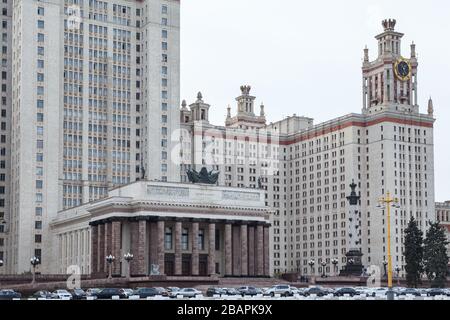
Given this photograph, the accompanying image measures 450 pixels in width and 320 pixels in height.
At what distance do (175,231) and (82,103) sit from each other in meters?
36.9

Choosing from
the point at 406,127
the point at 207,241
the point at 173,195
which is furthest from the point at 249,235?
the point at 406,127

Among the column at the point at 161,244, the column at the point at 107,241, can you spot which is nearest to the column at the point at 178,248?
the column at the point at 161,244

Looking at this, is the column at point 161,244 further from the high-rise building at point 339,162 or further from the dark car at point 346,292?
the high-rise building at point 339,162

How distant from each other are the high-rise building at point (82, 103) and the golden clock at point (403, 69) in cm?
5263

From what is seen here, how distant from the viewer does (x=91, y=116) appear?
5354 inches

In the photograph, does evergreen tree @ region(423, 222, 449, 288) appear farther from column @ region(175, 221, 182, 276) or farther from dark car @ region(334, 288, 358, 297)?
dark car @ region(334, 288, 358, 297)

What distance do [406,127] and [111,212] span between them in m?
81.8

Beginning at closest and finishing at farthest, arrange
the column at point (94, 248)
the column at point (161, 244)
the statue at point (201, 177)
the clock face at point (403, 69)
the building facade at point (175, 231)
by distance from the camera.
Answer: the column at point (161, 244) → the building facade at point (175, 231) → the column at point (94, 248) → the statue at point (201, 177) → the clock face at point (403, 69)

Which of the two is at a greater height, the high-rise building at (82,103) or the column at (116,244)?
the high-rise building at (82,103)

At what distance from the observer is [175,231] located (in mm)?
109688

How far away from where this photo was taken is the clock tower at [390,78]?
16912 cm

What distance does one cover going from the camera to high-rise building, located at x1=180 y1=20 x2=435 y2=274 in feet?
547

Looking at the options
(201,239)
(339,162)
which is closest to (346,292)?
(201,239)

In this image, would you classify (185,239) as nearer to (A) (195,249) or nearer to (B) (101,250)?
(A) (195,249)
